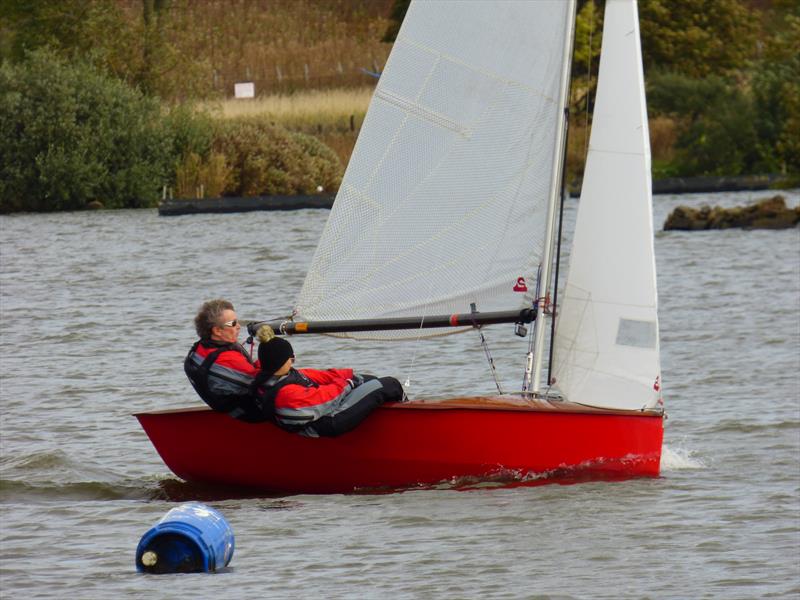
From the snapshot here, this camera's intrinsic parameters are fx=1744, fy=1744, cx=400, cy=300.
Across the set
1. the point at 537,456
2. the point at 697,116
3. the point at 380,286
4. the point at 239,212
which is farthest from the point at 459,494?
the point at 697,116

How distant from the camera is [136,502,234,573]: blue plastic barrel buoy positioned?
8.45 meters

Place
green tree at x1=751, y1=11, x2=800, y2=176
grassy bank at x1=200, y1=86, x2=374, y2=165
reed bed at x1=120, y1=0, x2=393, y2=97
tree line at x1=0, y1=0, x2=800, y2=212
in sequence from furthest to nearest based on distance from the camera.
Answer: reed bed at x1=120, y1=0, x2=393, y2=97, grassy bank at x1=200, y1=86, x2=374, y2=165, green tree at x1=751, y1=11, x2=800, y2=176, tree line at x1=0, y1=0, x2=800, y2=212

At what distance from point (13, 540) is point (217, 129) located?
3411 cm

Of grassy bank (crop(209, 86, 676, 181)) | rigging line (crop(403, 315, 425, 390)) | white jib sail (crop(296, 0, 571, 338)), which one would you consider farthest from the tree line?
white jib sail (crop(296, 0, 571, 338))

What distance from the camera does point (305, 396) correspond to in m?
9.95

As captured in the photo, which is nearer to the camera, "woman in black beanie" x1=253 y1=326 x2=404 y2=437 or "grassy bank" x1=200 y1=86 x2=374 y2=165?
"woman in black beanie" x1=253 y1=326 x2=404 y2=437

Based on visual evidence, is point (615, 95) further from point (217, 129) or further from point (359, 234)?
point (217, 129)

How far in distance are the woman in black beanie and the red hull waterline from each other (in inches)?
7.6

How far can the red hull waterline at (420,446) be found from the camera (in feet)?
33.7

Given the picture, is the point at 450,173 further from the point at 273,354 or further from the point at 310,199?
the point at 310,199

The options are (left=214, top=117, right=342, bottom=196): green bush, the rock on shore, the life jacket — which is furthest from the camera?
(left=214, top=117, right=342, bottom=196): green bush

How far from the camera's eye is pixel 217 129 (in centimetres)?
4306

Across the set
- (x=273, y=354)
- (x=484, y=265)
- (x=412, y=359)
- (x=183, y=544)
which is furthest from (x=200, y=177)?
(x=183, y=544)

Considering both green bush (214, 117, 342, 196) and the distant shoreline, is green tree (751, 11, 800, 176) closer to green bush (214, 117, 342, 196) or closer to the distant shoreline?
the distant shoreline
